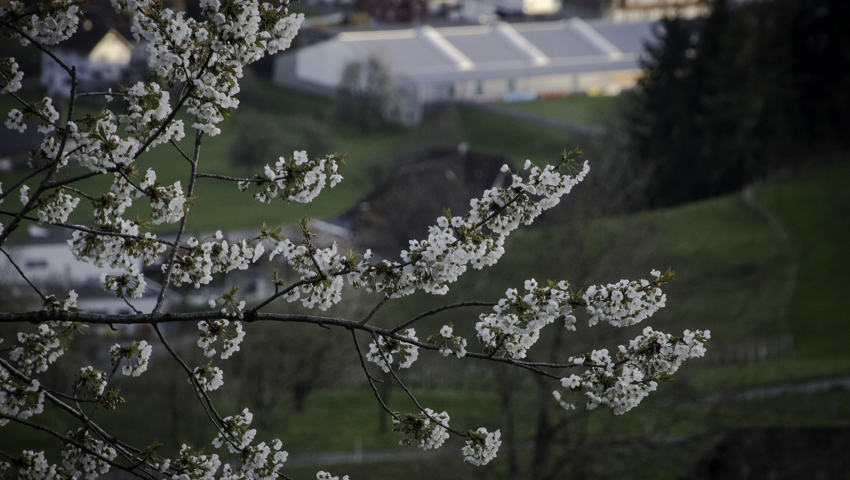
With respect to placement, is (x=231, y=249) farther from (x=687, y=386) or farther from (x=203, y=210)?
(x=203, y=210)

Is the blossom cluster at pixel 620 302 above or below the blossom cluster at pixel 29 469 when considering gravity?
above

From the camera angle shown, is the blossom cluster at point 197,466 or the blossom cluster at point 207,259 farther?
the blossom cluster at point 207,259

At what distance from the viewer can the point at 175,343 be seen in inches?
644

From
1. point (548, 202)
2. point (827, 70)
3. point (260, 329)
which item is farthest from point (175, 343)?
point (827, 70)

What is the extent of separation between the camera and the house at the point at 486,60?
3762cm

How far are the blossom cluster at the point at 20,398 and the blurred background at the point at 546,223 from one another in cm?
128

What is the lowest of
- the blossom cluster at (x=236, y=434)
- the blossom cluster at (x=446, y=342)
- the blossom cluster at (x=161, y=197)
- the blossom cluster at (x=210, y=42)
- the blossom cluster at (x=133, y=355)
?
the blossom cluster at (x=236, y=434)

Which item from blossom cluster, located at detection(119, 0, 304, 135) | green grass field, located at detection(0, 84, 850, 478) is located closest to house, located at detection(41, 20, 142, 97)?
green grass field, located at detection(0, 84, 850, 478)

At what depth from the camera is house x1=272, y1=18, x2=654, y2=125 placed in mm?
37625

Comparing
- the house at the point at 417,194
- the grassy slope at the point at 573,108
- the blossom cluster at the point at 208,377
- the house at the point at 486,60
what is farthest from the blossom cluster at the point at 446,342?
the grassy slope at the point at 573,108

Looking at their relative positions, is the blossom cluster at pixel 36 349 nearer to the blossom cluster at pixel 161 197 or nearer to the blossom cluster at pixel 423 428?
the blossom cluster at pixel 161 197

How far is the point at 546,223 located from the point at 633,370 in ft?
55.7

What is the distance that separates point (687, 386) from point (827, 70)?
21995mm

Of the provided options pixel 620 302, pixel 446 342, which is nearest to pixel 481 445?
pixel 446 342
